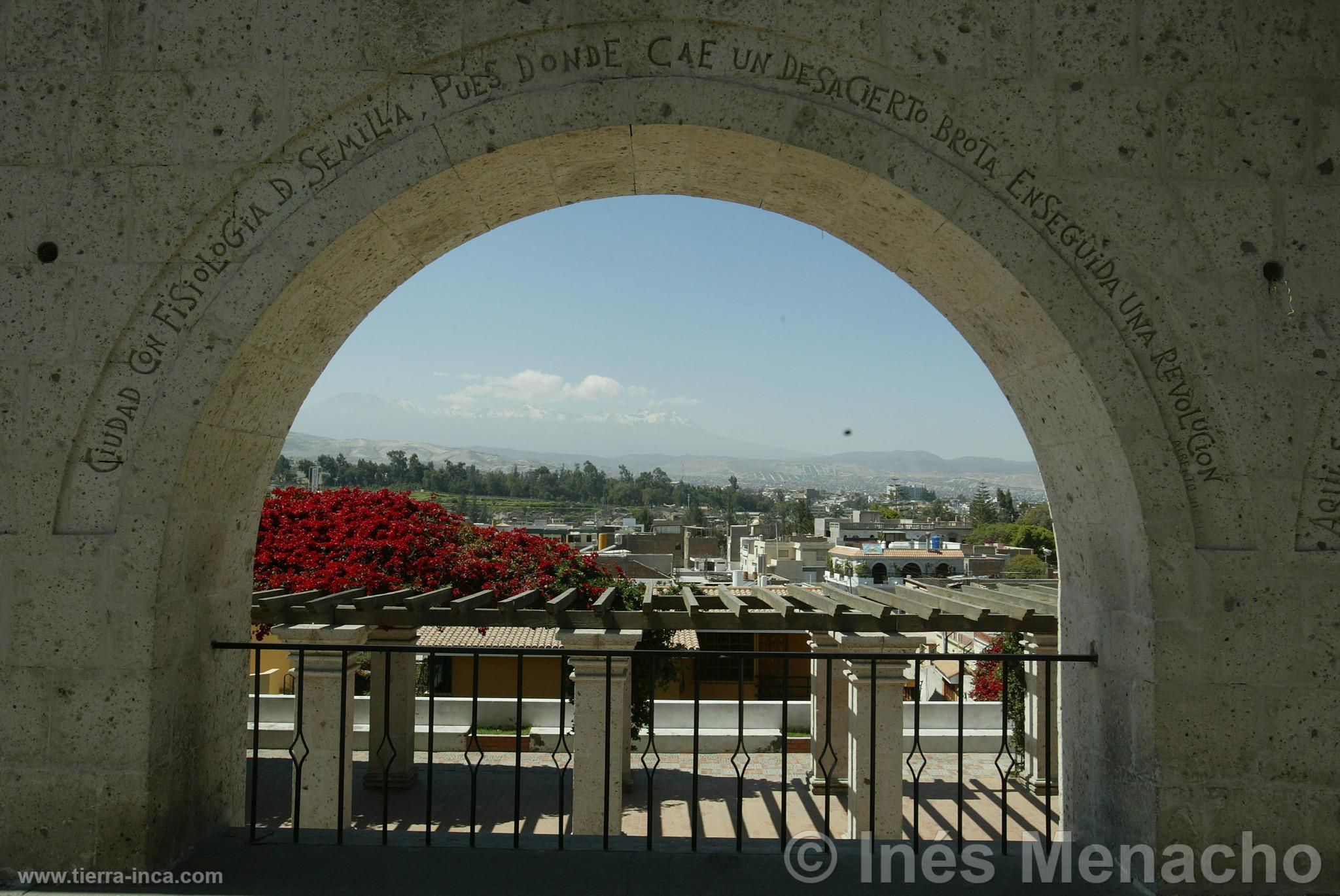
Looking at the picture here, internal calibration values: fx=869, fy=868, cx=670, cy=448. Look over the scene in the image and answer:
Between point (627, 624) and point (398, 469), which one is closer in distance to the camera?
point (627, 624)

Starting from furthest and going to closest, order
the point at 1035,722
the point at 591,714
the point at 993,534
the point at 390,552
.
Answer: the point at 993,534 → the point at 390,552 → the point at 1035,722 → the point at 591,714

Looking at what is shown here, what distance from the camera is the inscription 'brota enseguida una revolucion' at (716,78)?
3096 mm

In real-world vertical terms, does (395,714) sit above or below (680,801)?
above

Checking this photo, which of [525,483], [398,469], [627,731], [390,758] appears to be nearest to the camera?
[390,758]

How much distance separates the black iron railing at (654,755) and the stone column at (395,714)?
66 mm

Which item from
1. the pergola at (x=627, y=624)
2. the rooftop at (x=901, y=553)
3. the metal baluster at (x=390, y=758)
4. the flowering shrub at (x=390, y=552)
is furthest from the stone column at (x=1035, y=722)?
the rooftop at (x=901, y=553)

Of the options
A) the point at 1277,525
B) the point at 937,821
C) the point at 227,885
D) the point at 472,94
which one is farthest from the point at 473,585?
the point at 1277,525

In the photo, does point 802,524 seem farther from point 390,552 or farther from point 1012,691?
point 390,552

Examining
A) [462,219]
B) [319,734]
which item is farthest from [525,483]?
[462,219]

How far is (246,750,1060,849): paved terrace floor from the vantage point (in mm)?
8383

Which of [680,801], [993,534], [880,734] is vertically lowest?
[993,534]

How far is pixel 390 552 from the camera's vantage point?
32.8 ft

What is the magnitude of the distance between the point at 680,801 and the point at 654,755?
453 centimetres

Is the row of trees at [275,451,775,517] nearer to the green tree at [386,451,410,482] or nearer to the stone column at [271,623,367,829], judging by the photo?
the green tree at [386,451,410,482]
